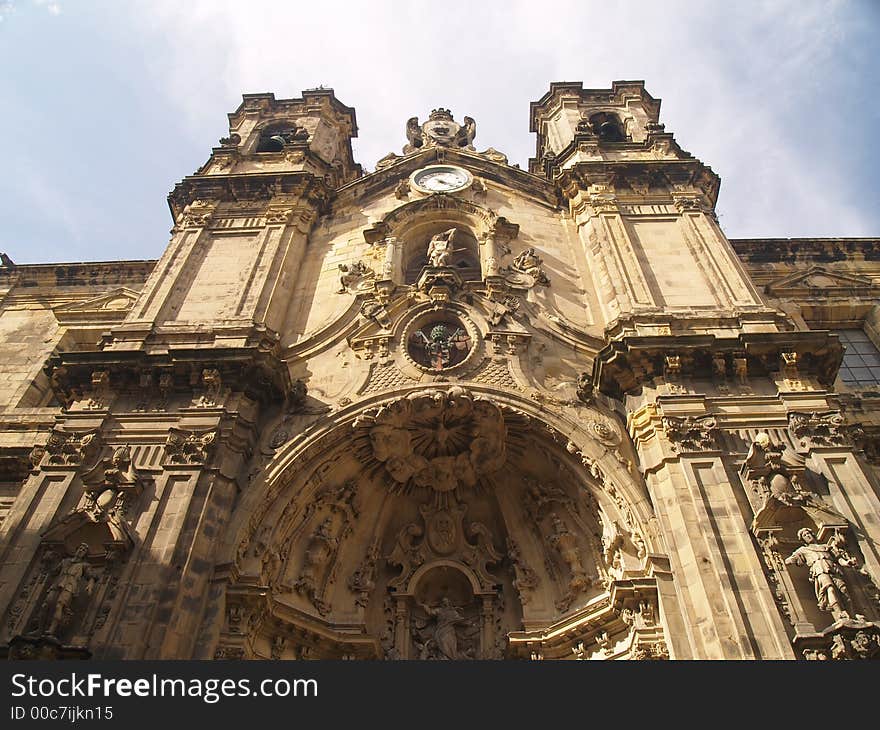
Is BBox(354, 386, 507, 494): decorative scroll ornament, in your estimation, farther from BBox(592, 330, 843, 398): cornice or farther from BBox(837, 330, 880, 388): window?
BBox(837, 330, 880, 388): window

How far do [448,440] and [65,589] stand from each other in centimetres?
644

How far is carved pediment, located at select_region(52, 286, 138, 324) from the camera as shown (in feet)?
57.7

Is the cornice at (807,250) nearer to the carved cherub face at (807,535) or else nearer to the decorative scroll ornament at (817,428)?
the decorative scroll ornament at (817,428)

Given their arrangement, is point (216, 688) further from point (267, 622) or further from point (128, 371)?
point (128, 371)

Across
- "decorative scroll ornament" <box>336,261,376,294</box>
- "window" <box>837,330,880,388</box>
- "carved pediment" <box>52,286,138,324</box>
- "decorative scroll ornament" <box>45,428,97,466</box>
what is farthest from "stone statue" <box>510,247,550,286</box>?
"carved pediment" <box>52,286,138,324</box>

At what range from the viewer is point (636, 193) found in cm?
1744

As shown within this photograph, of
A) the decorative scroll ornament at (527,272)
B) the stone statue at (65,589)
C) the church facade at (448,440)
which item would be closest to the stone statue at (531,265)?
the decorative scroll ornament at (527,272)

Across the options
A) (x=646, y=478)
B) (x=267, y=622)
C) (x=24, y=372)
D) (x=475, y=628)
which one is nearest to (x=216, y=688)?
(x=267, y=622)

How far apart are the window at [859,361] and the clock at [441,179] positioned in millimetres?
10371

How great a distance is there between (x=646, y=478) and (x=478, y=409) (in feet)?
9.97

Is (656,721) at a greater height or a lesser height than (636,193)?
lesser

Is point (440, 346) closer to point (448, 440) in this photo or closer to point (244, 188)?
point (448, 440)

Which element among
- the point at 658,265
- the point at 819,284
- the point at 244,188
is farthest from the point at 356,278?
the point at 819,284

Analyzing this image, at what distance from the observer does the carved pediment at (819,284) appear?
1783 centimetres
